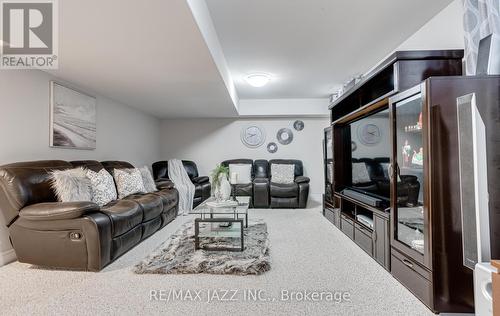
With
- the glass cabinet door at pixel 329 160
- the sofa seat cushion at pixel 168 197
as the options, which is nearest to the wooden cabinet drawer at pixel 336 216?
the glass cabinet door at pixel 329 160

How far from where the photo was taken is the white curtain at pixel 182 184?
15.4 ft

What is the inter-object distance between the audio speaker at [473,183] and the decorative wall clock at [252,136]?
487 cm

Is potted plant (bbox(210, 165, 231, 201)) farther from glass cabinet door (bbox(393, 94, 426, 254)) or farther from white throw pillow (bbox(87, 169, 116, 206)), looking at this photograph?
glass cabinet door (bbox(393, 94, 426, 254))

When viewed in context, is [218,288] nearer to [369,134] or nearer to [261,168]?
[369,134]

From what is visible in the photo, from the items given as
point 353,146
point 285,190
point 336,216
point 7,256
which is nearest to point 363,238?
point 336,216

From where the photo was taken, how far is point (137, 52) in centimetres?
238

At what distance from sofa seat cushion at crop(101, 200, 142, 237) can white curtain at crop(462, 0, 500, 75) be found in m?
3.13

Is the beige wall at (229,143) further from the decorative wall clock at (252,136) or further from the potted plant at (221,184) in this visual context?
the potted plant at (221,184)

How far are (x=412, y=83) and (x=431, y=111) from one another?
0.48m

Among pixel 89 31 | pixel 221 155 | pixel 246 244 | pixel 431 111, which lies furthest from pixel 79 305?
pixel 221 155

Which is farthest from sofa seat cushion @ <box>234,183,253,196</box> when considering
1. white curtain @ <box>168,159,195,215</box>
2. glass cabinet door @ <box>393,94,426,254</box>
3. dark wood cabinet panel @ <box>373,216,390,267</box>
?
glass cabinet door @ <box>393,94,426,254</box>

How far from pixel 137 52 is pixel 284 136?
4241 mm

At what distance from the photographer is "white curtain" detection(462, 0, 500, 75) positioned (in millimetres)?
1673

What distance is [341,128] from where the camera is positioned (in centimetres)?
387
